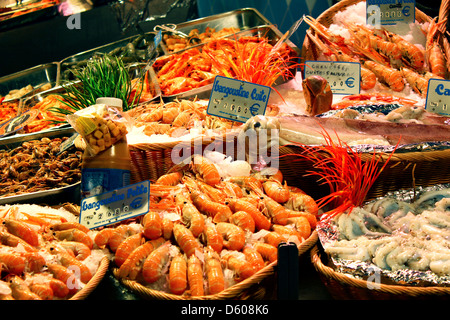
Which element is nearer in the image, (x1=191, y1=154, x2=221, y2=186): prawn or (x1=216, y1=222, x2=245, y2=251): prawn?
(x1=216, y1=222, x2=245, y2=251): prawn

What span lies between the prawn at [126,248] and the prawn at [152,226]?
5 centimetres

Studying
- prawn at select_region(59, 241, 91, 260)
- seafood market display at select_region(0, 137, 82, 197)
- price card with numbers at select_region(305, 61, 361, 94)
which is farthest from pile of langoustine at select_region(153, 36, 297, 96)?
prawn at select_region(59, 241, 91, 260)

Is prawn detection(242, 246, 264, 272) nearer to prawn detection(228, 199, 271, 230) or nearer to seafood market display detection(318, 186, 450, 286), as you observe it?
prawn detection(228, 199, 271, 230)

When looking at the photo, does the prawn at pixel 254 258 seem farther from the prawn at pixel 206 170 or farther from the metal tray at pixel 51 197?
the metal tray at pixel 51 197

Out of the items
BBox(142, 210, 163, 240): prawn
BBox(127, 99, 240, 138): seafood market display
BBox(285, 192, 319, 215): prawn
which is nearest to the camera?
BBox(142, 210, 163, 240): prawn

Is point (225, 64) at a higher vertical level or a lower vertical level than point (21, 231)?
higher

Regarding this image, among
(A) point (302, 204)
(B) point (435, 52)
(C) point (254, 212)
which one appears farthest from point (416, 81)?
(C) point (254, 212)

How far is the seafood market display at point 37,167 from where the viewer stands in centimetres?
228

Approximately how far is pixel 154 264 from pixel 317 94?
1579 mm

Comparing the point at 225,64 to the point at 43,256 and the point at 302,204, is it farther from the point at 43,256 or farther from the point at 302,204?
the point at 43,256

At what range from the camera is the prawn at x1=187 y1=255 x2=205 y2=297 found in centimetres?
150

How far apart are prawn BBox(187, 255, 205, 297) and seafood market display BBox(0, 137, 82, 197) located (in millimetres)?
1052

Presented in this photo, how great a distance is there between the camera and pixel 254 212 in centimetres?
187
